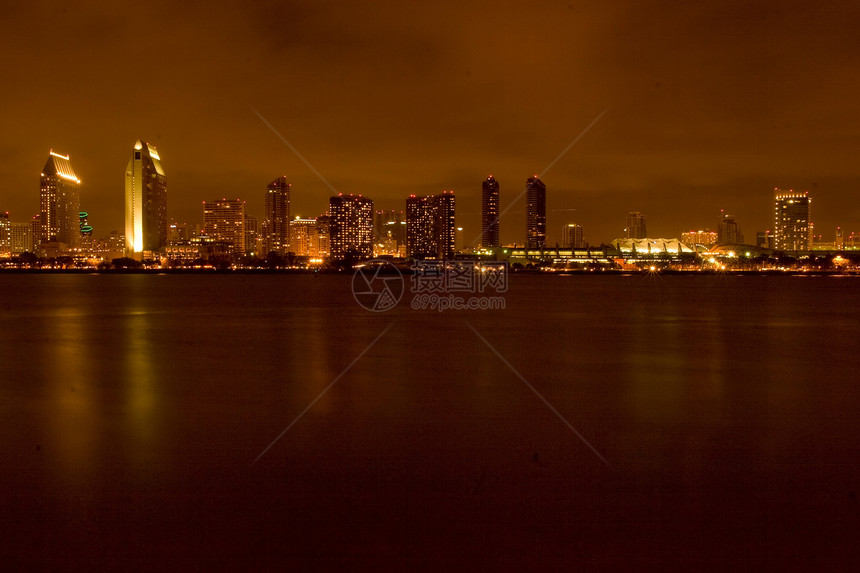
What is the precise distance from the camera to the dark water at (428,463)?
418 cm

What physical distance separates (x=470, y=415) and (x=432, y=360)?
5.14 m

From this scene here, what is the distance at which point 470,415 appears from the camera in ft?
25.9

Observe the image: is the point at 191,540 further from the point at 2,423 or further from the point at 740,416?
the point at 740,416

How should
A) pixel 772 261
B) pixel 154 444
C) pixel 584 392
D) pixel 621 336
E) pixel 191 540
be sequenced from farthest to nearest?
pixel 772 261, pixel 621 336, pixel 584 392, pixel 154 444, pixel 191 540

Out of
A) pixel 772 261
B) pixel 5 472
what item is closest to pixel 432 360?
pixel 5 472

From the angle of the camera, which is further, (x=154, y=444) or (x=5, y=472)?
(x=154, y=444)

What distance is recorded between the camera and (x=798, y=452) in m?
6.26

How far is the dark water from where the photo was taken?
13.7ft

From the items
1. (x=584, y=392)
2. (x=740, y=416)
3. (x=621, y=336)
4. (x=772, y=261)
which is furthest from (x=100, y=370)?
(x=772, y=261)

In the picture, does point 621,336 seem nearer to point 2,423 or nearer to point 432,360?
point 432,360

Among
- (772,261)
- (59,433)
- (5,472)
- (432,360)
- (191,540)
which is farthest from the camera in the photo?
(772,261)

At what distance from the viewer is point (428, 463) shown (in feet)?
19.0

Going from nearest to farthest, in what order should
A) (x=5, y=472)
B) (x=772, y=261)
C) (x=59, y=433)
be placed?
(x=5, y=472) < (x=59, y=433) < (x=772, y=261)

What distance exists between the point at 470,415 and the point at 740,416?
3.23 m
